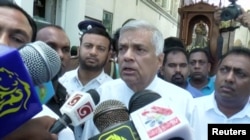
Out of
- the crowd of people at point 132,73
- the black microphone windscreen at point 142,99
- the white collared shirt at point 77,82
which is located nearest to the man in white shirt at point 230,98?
the crowd of people at point 132,73

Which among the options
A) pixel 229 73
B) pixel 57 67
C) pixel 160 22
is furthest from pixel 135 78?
pixel 160 22

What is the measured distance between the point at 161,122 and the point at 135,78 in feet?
3.77

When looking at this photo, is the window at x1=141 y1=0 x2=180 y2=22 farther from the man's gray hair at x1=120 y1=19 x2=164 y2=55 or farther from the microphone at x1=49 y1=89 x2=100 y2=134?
the microphone at x1=49 y1=89 x2=100 y2=134

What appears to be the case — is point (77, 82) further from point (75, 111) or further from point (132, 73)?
point (75, 111)

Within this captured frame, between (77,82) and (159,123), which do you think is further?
(77,82)

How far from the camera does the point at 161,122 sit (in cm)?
85

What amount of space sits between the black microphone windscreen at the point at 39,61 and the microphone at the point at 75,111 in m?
0.14

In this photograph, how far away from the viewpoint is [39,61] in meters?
0.87

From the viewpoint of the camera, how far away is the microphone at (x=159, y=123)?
83 centimetres

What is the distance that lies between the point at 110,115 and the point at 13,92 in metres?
0.28

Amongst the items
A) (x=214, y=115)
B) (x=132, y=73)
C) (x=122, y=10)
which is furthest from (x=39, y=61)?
(x=122, y=10)

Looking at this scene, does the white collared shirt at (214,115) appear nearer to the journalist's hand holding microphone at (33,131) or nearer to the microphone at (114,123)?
the microphone at (114,123)

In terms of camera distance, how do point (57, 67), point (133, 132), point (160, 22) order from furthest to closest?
point (160, 22) → point (57, 67) → point (133, 132)

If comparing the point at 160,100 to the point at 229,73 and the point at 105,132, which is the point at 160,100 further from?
the point at 229,73
